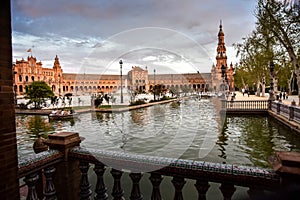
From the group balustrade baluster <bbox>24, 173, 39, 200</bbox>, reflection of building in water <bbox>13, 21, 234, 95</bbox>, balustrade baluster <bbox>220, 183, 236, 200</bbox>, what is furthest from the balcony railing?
reflection of building in water <bbox>13, 21, 234, 95</bbox>

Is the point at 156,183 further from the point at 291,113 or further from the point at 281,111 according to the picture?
the point at 281,111

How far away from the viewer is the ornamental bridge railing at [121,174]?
7.24ft

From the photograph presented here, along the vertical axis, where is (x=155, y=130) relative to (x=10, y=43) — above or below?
below

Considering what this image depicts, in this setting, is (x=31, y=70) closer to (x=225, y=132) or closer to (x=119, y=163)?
(x=225, y=132)

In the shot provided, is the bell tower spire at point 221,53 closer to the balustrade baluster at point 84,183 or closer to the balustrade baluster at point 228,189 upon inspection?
the balustrade baluster at point 84,183

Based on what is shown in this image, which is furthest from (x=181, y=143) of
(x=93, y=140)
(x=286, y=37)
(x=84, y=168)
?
(x=286, y=37)

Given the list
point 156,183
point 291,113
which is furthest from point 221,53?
point 156,183

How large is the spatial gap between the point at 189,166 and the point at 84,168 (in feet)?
5.02

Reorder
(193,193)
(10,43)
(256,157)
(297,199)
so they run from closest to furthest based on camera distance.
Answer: (297,199), (10,43), (193,193), (256,157)

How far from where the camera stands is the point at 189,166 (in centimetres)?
243

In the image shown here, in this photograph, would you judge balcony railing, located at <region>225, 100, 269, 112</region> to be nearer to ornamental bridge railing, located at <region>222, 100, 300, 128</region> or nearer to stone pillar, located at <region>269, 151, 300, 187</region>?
ornamental bridge railing, located at <region>222, 100, 300, 128</region>

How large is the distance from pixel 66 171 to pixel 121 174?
34.7 inches

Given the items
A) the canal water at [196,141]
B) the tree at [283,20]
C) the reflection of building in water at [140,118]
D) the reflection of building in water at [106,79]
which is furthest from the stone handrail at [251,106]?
the reflection of building in water at [106,79]

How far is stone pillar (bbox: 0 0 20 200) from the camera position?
2111 millimetres
